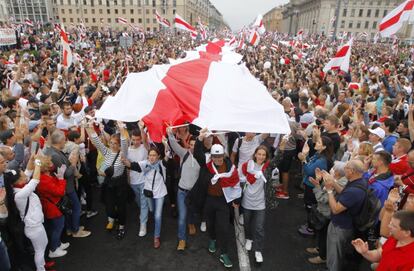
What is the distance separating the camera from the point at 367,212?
11.1 feet

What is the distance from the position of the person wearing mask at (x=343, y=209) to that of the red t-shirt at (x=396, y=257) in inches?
28.2

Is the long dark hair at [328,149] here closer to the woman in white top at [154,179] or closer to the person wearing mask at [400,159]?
the person wearing mask at [400,159]

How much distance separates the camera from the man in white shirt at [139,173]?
182 inches

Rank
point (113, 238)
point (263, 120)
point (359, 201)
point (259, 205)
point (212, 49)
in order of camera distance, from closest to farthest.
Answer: point (359, 201) → point (263, 120) → point (259, 205) → point (113, 238) → point (212, 49)

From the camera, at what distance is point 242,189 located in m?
4.38

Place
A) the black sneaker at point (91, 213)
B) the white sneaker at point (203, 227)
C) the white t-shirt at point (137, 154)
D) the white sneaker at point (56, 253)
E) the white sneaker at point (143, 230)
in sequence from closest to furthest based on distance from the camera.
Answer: the white sneaker at point (56, 253) < the white t-shirt at point (137, 154) < the white sneaker at point (143, 230) < the white sneaker at point (203, 227) < the black sneaker at point (91, 213)

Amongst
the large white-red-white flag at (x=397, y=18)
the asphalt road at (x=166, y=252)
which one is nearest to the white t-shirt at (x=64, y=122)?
the asphalt road at (x=166, y=252)

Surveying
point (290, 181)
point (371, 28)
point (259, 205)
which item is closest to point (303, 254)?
point (259, 205)

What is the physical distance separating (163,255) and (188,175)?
48.1 inches

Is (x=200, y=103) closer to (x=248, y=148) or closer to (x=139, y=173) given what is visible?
(x=248, y=148)

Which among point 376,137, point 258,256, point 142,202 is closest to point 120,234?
point 142,202

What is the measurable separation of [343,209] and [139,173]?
295cm

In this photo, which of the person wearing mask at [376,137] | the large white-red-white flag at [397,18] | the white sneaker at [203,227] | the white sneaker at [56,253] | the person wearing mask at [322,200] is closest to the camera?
the person wearing mask at [322,200]

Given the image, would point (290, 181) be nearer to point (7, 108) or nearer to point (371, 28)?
point (7, 108)
